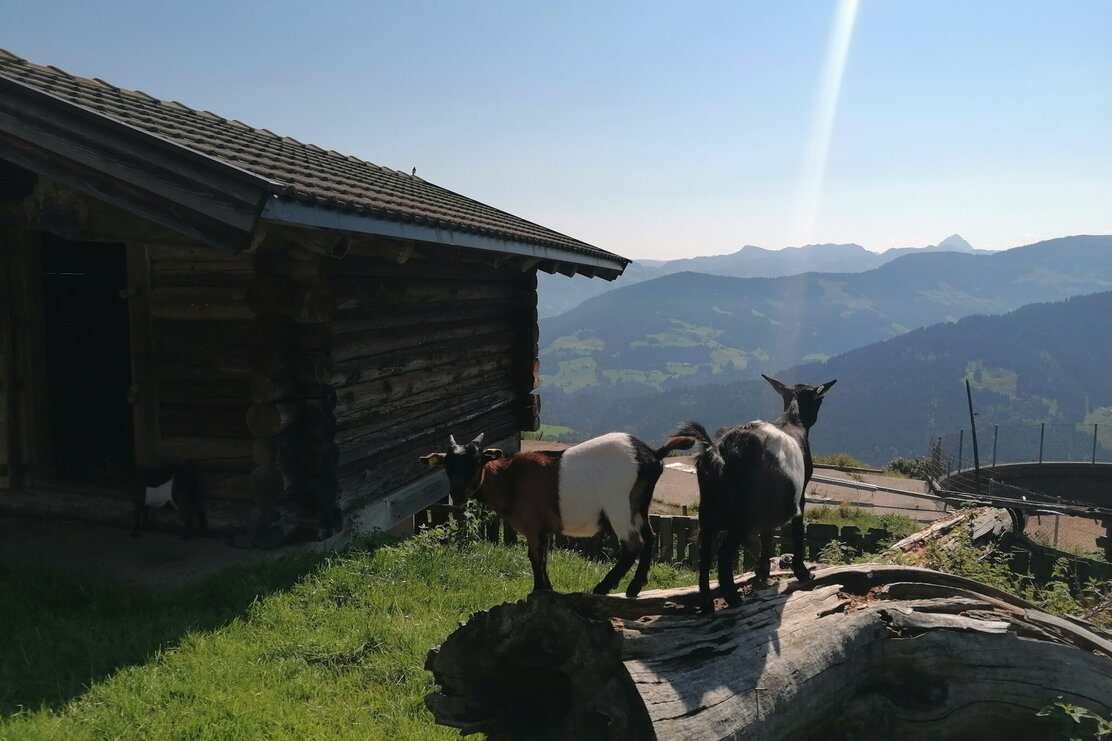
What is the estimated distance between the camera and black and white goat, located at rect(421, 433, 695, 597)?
4.19 metres

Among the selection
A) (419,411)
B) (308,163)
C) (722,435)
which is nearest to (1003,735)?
(722,435)

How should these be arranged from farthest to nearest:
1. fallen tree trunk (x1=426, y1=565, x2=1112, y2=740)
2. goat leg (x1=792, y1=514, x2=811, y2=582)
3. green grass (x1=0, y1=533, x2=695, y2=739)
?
goat leg (x1=792, y1=514, x2=811, y2=582)
green grass (x1=0, y1=533, x2=695, y2=739)
fallen tree trunk (x1=426, y1=565, x2=1112, y2=740)

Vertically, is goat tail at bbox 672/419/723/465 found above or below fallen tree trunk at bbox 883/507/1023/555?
above

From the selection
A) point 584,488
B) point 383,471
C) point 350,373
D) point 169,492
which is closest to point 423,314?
point 350,373

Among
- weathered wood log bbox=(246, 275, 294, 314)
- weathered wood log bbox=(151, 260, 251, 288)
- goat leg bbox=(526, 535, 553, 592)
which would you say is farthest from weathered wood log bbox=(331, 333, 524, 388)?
goat leg bbox=(526, 535, 553, 592)

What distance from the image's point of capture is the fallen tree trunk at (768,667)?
10.3ft

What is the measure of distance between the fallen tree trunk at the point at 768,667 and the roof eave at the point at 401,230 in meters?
3.13

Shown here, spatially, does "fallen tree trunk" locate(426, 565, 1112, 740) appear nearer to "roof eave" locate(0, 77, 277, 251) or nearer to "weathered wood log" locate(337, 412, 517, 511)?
"roof eave" locate(0, 77, 277, 251)

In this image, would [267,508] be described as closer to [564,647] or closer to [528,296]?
[564,647]

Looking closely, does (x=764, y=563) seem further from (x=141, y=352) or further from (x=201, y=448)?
(x=141, y=352)

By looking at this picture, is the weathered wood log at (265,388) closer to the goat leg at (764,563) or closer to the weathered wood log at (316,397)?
the weathered wood log at (316,397)

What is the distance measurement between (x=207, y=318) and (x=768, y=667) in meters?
5.77

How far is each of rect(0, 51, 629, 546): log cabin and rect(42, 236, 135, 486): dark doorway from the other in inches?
0.8

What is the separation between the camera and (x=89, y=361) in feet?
26.0
